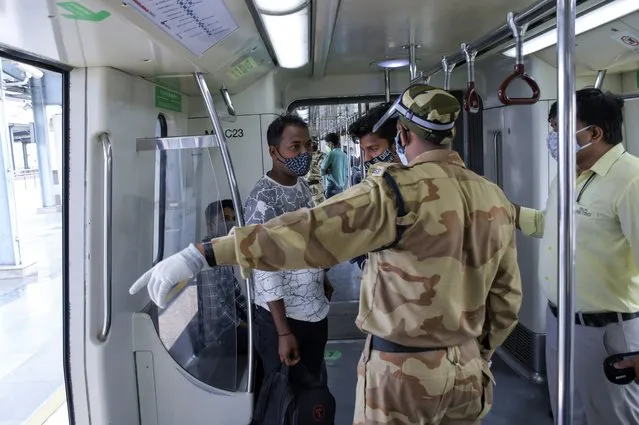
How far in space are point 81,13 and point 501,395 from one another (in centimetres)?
327

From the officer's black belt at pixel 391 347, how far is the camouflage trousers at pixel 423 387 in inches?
0.4

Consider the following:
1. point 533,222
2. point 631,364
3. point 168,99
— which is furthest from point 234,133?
point 631,364

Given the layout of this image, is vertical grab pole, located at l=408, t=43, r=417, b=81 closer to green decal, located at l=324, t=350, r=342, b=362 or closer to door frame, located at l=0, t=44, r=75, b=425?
door frame, located at l=0, t=44, r=75, b=425

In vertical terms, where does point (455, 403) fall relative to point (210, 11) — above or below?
below

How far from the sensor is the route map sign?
145 centimetres

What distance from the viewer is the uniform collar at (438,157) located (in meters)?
1.49

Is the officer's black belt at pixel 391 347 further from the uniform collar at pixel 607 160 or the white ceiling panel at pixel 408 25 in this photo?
the white ceiling panel at pixel 408 25

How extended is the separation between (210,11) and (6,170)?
186 cm

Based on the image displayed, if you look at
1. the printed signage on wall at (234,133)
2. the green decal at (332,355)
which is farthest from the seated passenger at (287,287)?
the green decal at (332,355)

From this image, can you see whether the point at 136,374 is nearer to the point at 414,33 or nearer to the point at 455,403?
the point at 455,403

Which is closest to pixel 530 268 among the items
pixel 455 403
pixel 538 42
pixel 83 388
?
pixel 538 42

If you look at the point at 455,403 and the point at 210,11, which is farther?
the point at 210,11

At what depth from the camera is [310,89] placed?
14.6 feet

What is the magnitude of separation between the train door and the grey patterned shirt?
20cm
